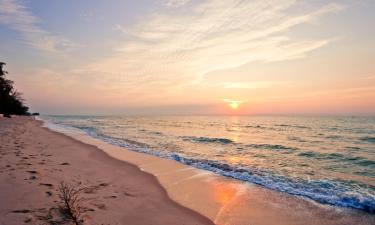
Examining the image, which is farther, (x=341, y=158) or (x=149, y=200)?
(x=341, y=158)

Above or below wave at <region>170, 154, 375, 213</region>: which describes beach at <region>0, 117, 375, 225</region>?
above

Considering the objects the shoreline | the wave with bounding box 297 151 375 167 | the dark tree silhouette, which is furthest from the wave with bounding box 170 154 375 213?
the dark tree silhouette

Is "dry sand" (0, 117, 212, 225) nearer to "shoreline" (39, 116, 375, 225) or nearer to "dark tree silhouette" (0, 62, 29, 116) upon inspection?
"shoreline" (39, 116, 375, 225)

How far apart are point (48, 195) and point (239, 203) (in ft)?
15.7

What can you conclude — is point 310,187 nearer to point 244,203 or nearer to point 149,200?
point 244,203

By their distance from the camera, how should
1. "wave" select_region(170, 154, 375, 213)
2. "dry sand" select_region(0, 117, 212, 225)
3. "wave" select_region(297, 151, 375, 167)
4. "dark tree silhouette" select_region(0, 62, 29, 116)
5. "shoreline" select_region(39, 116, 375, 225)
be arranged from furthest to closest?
"dark tree silhouette" select_region(0, 62, 29, 116) → "wave" select_region(297, 151, 375, 167) → "wave" select_region(170, 154, 375, 213) → "shoreline" select_region(39, 116, 375, 225) → "dry sand" select_region(0, 117, 212, 225)

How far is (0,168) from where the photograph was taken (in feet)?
26.3

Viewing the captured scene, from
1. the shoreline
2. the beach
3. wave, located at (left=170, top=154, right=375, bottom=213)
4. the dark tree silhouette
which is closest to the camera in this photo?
the beach

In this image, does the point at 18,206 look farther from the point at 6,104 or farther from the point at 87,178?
the point at 6,104

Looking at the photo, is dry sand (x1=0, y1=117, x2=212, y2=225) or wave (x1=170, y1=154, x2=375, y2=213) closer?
dry sand (x1=0, y1=117, x2=212, y2=225)

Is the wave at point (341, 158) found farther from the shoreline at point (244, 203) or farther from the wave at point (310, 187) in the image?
the shoreline at point (244, 203)

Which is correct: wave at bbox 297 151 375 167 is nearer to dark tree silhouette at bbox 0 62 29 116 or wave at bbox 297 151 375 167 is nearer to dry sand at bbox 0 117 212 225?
dry sand at bbox 0 117 212 225

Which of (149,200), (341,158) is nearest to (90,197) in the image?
(149,200)

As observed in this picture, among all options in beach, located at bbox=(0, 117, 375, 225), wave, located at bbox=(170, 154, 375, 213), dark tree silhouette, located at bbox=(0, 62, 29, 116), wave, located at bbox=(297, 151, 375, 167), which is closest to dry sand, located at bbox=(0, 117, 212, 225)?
beach, located at bbox=(0, 117, 375, 225)
